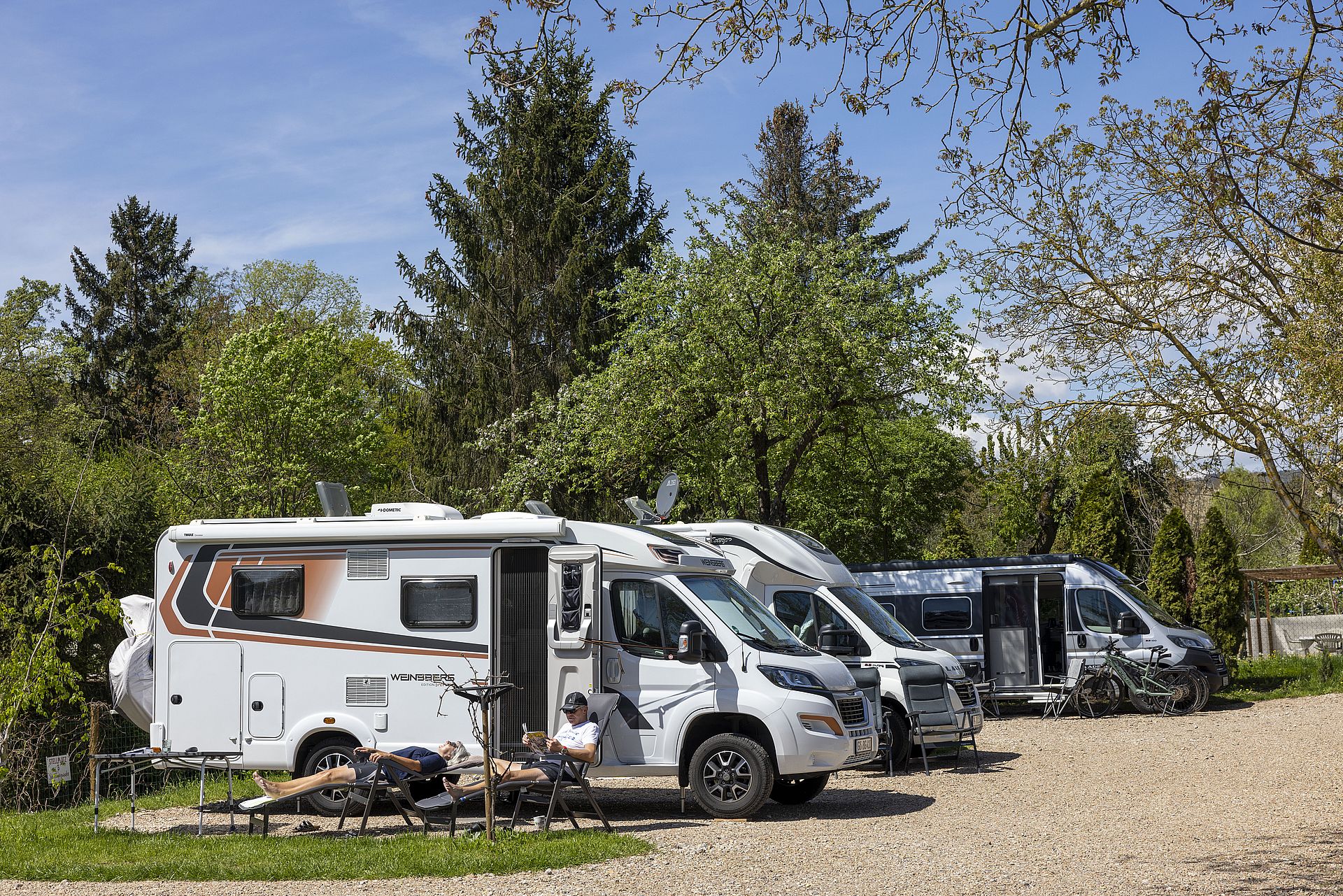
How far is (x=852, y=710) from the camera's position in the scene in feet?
36.7

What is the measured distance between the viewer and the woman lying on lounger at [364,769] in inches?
400

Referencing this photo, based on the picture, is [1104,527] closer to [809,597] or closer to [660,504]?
[809,597]

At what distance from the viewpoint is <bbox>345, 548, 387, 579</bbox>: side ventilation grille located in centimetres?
1161

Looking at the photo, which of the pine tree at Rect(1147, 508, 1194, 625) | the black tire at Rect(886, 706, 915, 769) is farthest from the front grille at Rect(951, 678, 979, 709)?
the pine tree at Rect(1147, 508, 1194, 625)

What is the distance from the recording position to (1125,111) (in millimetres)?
15875

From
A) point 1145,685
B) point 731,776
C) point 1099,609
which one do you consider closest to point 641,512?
point 731,776

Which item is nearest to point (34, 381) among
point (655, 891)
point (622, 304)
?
point (622, 304)

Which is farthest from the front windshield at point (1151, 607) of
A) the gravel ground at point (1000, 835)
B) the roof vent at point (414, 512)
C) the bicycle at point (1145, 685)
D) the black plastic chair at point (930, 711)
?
the roof vent at point (414, 512)

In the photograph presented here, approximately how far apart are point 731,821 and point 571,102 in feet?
81.8

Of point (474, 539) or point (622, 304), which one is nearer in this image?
point (474, 539)

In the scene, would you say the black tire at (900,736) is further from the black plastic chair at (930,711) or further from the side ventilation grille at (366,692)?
the side ventilation grille at (366,692)

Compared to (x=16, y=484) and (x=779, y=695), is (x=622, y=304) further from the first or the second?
(x=779, y=695)

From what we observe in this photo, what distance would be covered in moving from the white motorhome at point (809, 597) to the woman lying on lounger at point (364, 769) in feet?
15.9

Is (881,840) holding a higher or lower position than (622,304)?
lower
